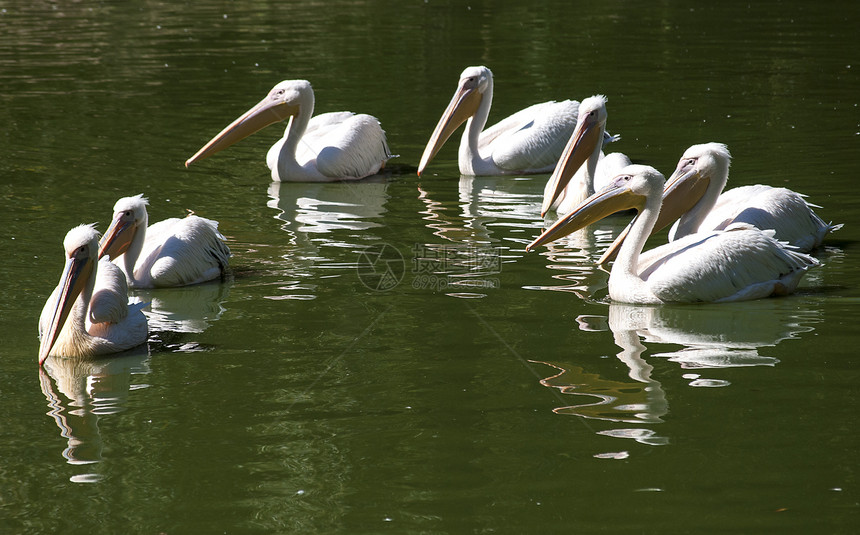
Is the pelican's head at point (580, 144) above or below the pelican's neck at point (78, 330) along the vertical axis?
above

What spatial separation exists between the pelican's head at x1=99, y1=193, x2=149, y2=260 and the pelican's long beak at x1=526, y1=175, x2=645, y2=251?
84.4 inches

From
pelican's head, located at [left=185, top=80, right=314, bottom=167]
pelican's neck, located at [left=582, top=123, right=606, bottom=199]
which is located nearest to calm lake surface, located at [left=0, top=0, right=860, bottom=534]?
pelican's head, located at [left=185, top=80, right=314, bottom=167]

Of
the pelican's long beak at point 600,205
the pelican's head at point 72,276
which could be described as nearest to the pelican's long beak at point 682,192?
the pelican's long beak at point 600,205

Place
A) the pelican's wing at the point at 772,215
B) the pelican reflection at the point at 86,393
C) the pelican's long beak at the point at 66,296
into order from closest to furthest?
the pelican reflection at the point at 86,393
the pelican's long beak at the point at 66,296
the pelican's wing at the point at 772,215

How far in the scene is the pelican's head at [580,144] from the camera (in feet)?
26.4

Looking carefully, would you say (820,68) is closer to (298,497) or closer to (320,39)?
(320,39)

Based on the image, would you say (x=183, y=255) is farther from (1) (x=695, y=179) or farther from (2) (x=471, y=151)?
(2) (x=471, y=151)

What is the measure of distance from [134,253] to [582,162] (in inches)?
132

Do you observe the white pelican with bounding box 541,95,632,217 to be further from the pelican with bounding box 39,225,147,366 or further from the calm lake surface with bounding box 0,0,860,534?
the pelican with bounding box 39,225,147,366

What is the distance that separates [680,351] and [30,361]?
118 inches

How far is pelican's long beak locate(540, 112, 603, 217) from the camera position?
26.4 feet

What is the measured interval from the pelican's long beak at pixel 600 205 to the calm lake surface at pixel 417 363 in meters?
0.33

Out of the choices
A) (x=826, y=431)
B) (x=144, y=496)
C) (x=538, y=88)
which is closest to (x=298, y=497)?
(x=144, y=496)

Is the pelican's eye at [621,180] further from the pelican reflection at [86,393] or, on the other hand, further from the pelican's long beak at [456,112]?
the pelican's long beak at [456,112]
